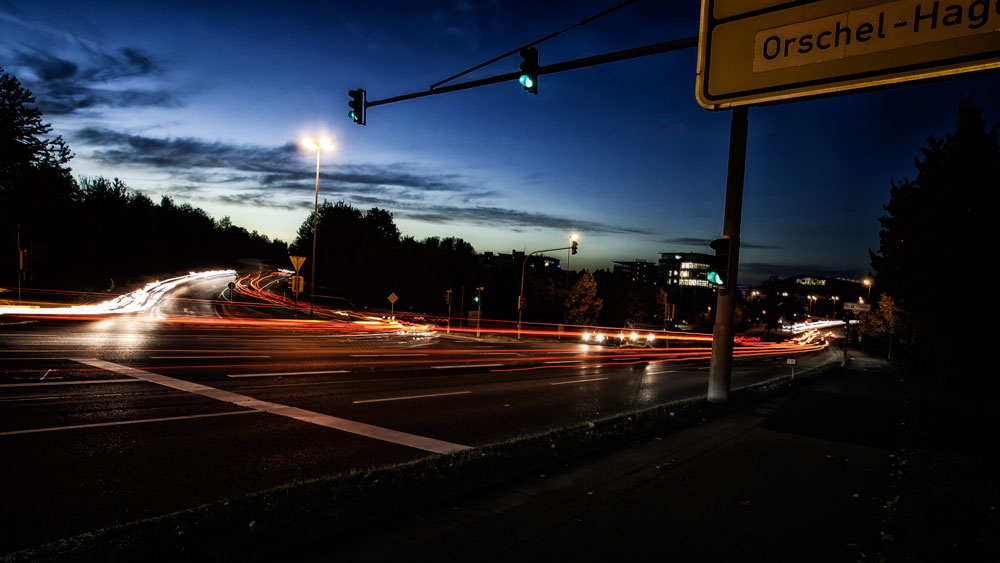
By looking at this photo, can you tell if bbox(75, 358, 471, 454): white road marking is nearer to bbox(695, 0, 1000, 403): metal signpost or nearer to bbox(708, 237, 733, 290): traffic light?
bbox(708, 237, 733, 290): traffic light

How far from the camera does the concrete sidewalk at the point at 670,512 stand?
4.18 meters

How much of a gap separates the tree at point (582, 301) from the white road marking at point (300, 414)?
5086 cm

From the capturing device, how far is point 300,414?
894 cm

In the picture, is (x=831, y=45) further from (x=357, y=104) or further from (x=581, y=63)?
(x=357, y=104)

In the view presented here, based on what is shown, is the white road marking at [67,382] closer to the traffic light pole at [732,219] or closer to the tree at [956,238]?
the traffic light pole at [732,219]

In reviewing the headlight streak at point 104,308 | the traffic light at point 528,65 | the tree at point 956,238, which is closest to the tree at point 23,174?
the headlight streak at point 104,308

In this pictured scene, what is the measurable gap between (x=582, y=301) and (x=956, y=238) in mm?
39497

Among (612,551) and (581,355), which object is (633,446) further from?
(581,355)

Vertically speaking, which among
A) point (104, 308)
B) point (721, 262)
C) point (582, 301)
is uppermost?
point (721, 262)

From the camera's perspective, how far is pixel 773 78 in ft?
6.63

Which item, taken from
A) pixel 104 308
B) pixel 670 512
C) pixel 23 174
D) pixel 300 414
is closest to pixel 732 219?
pixel 670 512

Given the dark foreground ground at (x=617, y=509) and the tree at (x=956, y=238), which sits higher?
the tree at (x=956, y=238)

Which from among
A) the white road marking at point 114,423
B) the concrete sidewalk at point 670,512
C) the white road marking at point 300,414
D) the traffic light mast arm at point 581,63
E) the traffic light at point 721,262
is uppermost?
the traffic light mast arm at point 581,63

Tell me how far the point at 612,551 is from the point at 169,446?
6147 millimetres
